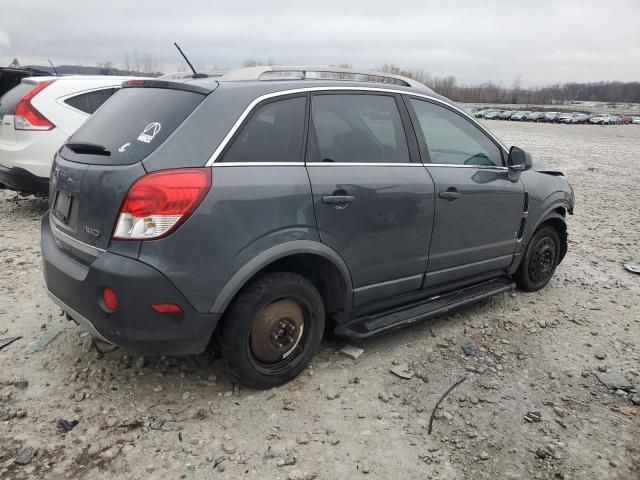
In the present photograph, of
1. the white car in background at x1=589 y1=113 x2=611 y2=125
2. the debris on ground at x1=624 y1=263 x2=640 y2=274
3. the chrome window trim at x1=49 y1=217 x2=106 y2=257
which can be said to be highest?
the white car in background at x1=589 y1=113 x2=611 y2=125

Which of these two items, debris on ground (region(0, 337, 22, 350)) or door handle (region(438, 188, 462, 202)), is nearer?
debris on ground (region(0, 337, 22, 350))

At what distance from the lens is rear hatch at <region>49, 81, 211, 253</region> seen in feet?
8.78

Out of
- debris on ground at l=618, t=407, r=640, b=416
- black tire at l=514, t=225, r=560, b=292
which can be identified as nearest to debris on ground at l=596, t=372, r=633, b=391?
debris on ground at l=618, t=407, r=640, b=416

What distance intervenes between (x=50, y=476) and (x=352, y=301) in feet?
6.32

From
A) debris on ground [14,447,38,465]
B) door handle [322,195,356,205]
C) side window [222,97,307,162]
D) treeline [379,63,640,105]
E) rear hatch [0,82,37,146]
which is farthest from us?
treeline [379,63,640,105]

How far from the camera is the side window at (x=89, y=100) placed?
6449 mm

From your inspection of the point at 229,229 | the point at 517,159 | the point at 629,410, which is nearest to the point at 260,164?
the point at 229,229

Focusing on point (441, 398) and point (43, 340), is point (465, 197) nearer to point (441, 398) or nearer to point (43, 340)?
point (441, 398)

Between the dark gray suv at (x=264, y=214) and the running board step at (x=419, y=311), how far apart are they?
0.01 metres

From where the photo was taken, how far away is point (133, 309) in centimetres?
261

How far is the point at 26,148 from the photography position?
615cm

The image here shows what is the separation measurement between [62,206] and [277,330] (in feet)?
4.83

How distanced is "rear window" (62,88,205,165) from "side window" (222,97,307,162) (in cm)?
32

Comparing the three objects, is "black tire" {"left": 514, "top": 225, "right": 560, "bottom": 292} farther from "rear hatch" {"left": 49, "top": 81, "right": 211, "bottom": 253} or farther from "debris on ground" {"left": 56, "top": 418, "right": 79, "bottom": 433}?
"debris on ground" {"left": 56, "top": 418, "right": 79, "bottom": 433}
